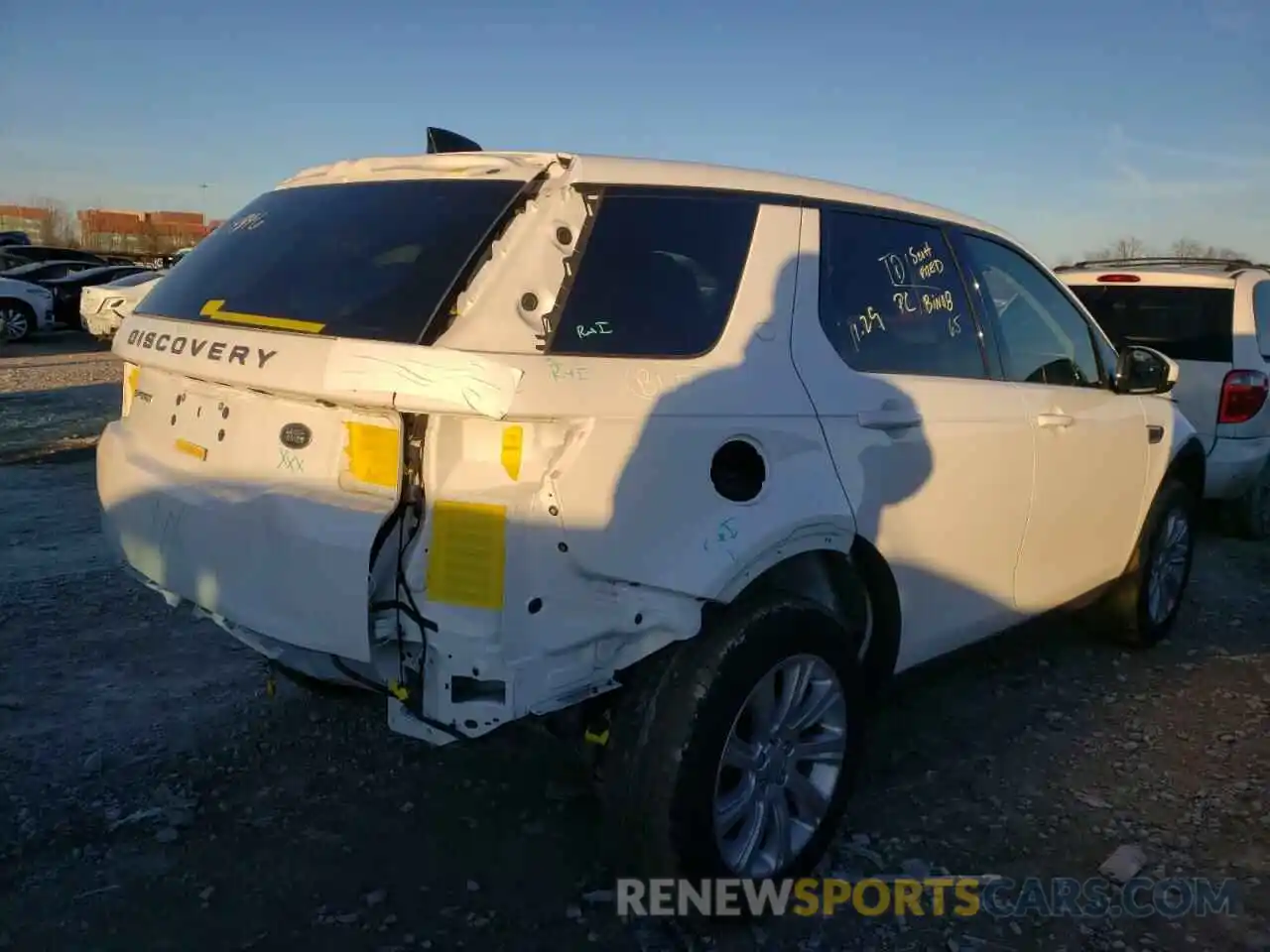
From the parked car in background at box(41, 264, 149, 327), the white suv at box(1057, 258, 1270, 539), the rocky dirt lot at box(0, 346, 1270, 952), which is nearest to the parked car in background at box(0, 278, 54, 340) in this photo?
the parked car in background at box(41, 264, 149, 327)

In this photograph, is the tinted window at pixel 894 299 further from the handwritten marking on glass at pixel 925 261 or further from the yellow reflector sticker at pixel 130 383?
the yellow reflector sticker at pixel 130 383

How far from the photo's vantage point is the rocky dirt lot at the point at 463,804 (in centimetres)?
277

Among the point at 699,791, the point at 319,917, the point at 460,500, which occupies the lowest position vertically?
the point at 319,917

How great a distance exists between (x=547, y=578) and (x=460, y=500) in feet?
0.88

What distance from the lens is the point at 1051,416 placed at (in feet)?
12.5

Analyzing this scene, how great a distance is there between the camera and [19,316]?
19.3 meters

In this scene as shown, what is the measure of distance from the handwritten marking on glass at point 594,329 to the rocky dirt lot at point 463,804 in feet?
5.10

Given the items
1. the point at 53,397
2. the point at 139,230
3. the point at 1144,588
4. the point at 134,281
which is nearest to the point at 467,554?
the point at 1144,588

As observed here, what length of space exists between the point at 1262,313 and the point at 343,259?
639 centimetres

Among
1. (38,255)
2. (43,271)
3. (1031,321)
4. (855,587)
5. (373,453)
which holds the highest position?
(38,255)

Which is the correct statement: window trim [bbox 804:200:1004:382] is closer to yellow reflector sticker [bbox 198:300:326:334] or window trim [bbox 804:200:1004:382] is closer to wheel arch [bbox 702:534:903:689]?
wheel arch [bbox 702:534:903:689]

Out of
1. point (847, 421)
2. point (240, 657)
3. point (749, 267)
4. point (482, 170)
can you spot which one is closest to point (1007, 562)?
point (847, 421)

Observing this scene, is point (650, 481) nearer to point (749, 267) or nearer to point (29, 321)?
point (749, 267)

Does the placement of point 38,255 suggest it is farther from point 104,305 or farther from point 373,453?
point 373,453
